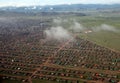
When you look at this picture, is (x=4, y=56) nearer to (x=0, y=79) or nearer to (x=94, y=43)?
(x=0, y=79)

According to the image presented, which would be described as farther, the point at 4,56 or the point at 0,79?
the point at 4,56

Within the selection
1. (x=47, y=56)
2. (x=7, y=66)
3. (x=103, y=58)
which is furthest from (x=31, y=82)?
(x=103, y=58)

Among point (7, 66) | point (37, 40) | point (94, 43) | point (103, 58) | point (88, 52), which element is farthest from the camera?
point (37, 40)

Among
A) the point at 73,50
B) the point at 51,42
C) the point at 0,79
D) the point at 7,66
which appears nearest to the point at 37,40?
the point at 51,42

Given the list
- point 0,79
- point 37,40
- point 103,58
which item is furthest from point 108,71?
point 37,40

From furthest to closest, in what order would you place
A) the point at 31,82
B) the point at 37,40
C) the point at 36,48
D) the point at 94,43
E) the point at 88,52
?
the point at 37,40
the point at 94,43
the point at 36,48
the point at 88,52
the point at 31,82

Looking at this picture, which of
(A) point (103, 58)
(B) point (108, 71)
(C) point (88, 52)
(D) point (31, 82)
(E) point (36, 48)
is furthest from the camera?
(E) point (36, 48)

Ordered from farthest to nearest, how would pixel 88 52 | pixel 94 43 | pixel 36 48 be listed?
1. pixel 94 43
2. pixel 36 48
3. pixel 88 52

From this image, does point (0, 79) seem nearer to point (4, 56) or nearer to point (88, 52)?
point (4, 56)

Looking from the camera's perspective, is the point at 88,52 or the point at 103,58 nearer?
the point at 103,58
